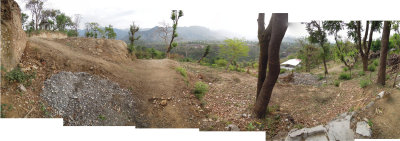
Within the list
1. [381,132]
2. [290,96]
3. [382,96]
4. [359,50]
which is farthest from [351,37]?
[381,132]

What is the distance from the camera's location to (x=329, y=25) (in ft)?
17.8

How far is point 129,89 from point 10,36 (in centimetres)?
144

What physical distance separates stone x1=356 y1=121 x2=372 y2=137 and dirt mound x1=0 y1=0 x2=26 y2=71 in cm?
391

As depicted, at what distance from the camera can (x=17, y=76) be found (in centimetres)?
206

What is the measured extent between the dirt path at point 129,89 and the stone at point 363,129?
191 centimetres

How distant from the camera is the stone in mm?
2210

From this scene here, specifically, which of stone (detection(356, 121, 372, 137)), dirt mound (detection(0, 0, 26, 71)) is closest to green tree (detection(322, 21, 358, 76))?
stone (detection(356, 121, 372, 137))

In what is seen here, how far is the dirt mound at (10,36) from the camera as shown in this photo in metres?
2.15

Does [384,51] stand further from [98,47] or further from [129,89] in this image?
[98,47]

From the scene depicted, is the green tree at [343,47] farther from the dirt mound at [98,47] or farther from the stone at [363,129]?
the dirt mound at [98,47]

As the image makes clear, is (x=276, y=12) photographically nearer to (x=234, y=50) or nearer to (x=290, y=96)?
(x=290, y=96)

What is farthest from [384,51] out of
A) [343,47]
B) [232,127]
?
[343,47]

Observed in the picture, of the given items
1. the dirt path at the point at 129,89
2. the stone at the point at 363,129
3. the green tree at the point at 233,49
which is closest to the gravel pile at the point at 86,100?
the dirt path at the point at 129,89

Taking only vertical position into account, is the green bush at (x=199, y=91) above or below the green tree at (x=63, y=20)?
below
